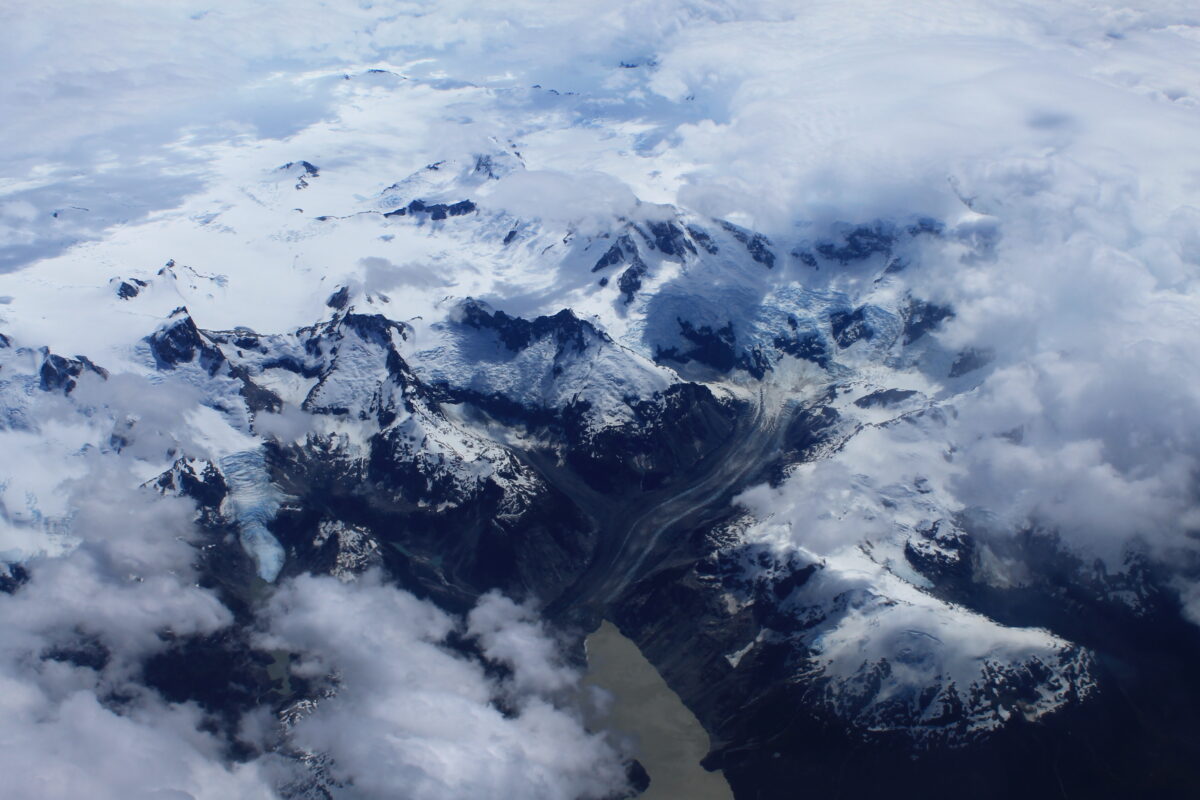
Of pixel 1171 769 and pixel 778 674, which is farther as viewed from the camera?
pixel 778 674

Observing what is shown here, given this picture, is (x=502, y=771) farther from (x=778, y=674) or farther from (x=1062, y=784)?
(x=1062, y=784)

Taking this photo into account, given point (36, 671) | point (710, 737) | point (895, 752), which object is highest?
point (36, 671)

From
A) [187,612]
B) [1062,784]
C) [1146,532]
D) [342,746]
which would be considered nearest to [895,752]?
[1062,784]

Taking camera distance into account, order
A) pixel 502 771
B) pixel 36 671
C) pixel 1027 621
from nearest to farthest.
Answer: pixel 502 771 < pixel 36 671 < pixel 1027 621

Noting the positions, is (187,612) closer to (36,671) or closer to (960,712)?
(36,671)

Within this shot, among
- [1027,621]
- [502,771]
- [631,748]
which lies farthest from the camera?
[1027,621]

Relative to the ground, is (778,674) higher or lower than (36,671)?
lower

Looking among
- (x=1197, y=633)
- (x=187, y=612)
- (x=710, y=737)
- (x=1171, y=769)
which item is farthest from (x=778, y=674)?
(x=187, y=612)
